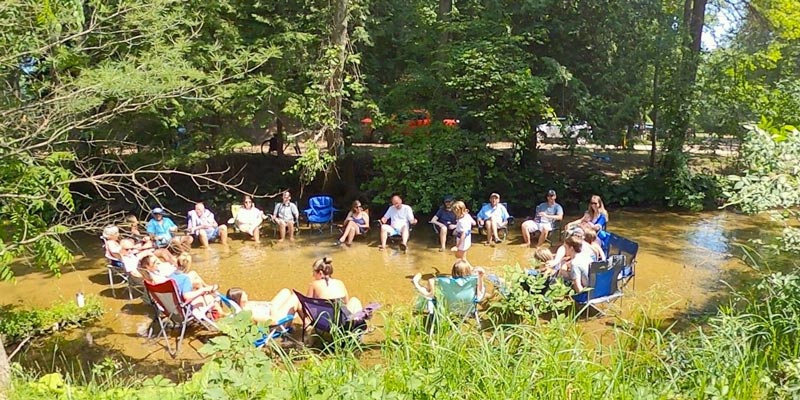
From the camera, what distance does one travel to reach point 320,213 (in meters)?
11.4

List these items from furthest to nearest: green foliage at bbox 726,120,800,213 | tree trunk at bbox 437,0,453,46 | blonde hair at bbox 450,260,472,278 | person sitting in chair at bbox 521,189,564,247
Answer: tree trunk at bbox 437,0,453,46 < person sitting in chair at bbox 521,189,564,247 < blonde hair at bbox 450,260,472,278 < green foliage at bbox 726,120,800,213

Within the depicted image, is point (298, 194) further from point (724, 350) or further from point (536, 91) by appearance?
point (724, 350)

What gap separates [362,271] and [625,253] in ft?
12.2

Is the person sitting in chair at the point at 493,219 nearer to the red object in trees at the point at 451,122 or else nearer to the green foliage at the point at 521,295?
the red object in trees at the point at 451,122

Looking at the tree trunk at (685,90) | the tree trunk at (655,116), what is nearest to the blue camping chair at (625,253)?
the tree trunk at (685,90)

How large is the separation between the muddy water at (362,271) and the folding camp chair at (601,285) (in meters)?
0.26

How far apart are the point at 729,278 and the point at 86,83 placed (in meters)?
8.12

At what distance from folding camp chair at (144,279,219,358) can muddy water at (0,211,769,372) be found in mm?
237

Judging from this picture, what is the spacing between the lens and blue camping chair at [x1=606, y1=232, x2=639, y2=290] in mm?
6953

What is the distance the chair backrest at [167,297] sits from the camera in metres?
5.76

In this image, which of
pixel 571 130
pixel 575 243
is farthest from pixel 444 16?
pixel 575 243

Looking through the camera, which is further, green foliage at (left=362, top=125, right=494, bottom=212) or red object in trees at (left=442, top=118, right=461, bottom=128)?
red object in trees at (left=442, top=118, right=461, bottom=128)

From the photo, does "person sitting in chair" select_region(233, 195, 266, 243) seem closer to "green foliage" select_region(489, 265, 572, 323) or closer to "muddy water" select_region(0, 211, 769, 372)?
"muddy water" select_region(0, 211, 769, 372)

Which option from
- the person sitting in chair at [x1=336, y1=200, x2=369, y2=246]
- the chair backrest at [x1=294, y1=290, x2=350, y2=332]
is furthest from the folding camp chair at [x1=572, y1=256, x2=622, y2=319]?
the person sitting in chair at [x1=336, y1=200, x2=369, y2=246]
